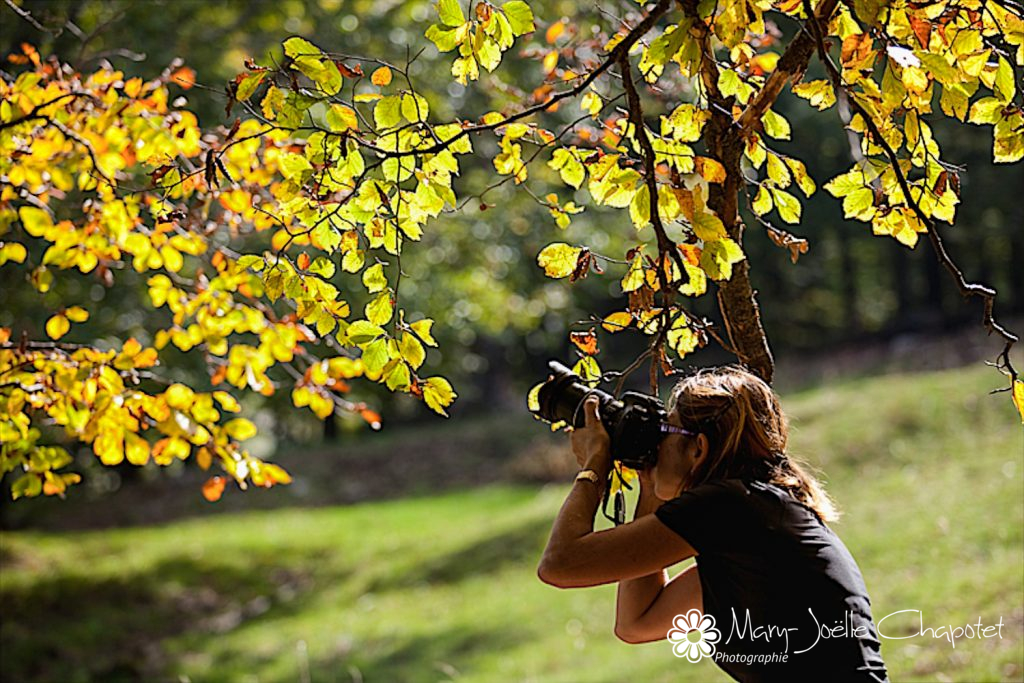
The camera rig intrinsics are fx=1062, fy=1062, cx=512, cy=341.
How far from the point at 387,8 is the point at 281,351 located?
6241 millimetres

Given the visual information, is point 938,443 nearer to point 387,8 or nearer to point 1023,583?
point 1023,583

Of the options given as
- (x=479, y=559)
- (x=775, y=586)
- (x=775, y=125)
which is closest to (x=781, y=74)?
(x=775, y=125)

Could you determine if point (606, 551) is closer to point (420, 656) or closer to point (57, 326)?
point (57, 326)

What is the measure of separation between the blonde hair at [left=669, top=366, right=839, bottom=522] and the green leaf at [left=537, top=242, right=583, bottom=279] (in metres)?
0.35

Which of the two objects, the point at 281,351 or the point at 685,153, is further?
the point at 281,351

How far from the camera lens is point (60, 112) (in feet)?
10.6

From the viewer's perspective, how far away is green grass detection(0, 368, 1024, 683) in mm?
6164

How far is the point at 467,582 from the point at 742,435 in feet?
24.7

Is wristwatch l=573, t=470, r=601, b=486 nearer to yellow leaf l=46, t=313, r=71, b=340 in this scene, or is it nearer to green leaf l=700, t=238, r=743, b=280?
green leaf l=700, t=238, r=743, b=280

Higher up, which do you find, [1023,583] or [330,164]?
[330,164]

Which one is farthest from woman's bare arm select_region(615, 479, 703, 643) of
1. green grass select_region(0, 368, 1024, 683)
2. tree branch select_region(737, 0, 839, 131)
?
green grass select_region(0, 368, 1024, 683)

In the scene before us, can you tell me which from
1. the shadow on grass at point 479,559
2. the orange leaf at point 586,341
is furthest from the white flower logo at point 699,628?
the shadow on grass at point 479,559

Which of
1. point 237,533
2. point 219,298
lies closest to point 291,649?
point 237,533

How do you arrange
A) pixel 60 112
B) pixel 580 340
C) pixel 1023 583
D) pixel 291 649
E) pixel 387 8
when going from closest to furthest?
1. pixel 580 340
2. pixel 60 112
3. pixel 1023 583
4. pixel 291 649
5. pixel 387 8
